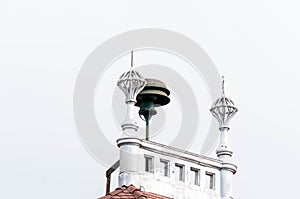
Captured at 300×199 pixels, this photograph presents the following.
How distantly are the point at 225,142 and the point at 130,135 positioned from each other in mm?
3054

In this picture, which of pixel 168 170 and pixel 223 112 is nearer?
pixel 168 170

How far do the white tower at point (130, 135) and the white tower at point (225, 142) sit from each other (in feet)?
8.33

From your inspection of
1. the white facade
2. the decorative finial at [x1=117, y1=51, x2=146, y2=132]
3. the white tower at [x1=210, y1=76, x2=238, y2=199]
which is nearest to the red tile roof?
the white facade

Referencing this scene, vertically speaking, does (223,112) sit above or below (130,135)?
above

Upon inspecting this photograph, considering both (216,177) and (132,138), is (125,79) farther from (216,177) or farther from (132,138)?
(216,177)

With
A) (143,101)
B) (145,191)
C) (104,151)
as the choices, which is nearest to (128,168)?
(145,191)

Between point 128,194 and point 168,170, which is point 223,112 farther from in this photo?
point 128,194

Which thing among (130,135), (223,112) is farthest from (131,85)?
(223,112)

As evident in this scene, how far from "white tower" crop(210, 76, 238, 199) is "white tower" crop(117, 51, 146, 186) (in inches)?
100

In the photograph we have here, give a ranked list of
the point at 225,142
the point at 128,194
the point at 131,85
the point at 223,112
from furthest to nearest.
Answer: the point at 223,112 → the point at 225,142 → the point at 131,85 → the point at 128,194

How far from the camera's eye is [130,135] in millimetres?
23016

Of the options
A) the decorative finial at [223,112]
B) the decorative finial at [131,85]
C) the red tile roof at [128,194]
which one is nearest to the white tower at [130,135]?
the decorative finial at [131,85]

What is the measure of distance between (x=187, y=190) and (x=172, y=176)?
0.53m

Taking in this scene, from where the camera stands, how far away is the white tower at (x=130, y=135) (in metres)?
22.8
